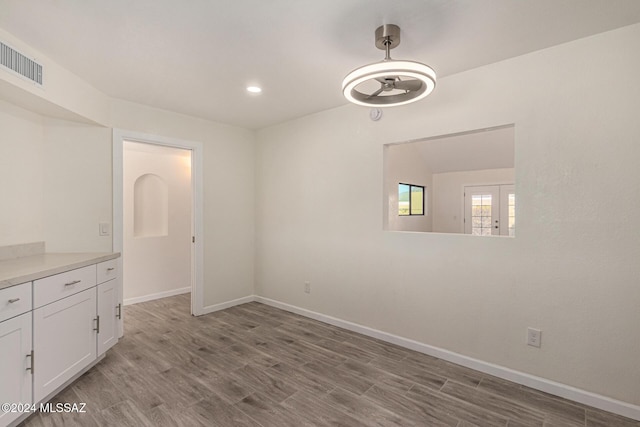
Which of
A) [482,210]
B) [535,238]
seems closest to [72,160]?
[535,238]

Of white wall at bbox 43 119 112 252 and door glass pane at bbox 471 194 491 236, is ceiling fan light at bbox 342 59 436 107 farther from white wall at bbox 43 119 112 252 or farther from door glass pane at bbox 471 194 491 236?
door glass pane at bbox 471 194 491 236

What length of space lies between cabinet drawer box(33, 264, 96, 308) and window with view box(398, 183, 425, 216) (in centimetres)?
474

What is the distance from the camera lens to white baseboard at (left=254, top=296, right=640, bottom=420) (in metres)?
2.01

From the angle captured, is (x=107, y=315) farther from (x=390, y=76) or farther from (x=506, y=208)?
(x=506, y=208)

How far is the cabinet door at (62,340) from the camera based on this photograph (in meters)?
1.96

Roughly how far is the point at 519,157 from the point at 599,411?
181 cm

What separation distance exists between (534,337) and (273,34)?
2884 mm

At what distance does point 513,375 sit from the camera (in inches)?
93.8

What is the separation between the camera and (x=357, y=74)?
1815mm

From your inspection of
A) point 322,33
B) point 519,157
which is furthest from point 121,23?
point 519,157

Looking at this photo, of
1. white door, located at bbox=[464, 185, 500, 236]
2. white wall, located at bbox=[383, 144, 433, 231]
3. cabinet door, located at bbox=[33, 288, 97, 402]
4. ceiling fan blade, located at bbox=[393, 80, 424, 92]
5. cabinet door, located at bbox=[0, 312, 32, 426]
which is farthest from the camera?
white door, located at bbox=[464, 185, 500, 236]

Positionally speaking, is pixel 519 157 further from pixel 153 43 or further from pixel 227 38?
pixel 153 43

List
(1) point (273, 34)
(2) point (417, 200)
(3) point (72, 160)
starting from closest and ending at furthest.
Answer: (1) point (273, 34), (3) point (72, 160), (2) point (417, 200)

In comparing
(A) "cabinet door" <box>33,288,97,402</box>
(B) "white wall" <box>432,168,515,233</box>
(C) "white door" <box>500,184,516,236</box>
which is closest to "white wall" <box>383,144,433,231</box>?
(B) "white wall" <box>432,168,515,233</box>
